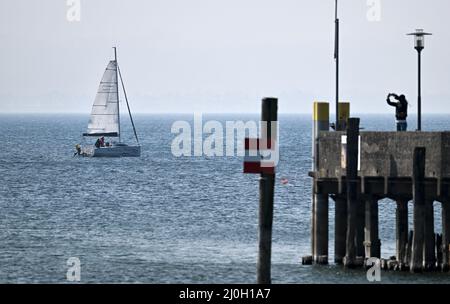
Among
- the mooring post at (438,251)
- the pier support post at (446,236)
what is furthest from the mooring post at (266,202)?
the pier support post at (446,236)

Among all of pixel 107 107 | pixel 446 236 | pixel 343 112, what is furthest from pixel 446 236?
pixel 107 107

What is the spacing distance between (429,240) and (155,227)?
866 inches

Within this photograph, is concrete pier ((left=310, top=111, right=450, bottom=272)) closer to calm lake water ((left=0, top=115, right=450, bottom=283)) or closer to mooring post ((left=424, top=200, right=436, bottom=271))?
mooring post ((left=424, top=200, right=436, bottom=271))

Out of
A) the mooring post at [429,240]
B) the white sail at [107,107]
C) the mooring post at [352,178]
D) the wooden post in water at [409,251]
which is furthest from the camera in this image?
the white sail at [107,107]

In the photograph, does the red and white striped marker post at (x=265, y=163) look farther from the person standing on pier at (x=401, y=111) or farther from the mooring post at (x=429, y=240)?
the person standing on pier at (x=401, y=111)

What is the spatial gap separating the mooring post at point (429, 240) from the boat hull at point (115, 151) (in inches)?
3351

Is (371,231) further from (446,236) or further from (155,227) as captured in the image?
(155,227)

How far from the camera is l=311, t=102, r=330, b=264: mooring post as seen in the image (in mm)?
37188

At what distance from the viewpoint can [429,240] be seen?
3544cm

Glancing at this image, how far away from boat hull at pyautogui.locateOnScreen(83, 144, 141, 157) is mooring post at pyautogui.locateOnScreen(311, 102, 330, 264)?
8181 centimetres

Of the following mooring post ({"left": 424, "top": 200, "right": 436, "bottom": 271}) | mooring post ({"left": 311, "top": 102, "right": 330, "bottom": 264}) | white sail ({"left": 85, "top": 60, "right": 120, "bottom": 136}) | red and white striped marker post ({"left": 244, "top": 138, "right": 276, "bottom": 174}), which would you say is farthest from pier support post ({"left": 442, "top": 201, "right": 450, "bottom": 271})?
white sail ({"left": 85, "top": 60, "right": 120, "bottom": 136})

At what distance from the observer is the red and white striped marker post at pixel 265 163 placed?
23578mm

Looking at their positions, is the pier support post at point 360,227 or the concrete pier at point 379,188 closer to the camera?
the concrete pier at point 379,188
